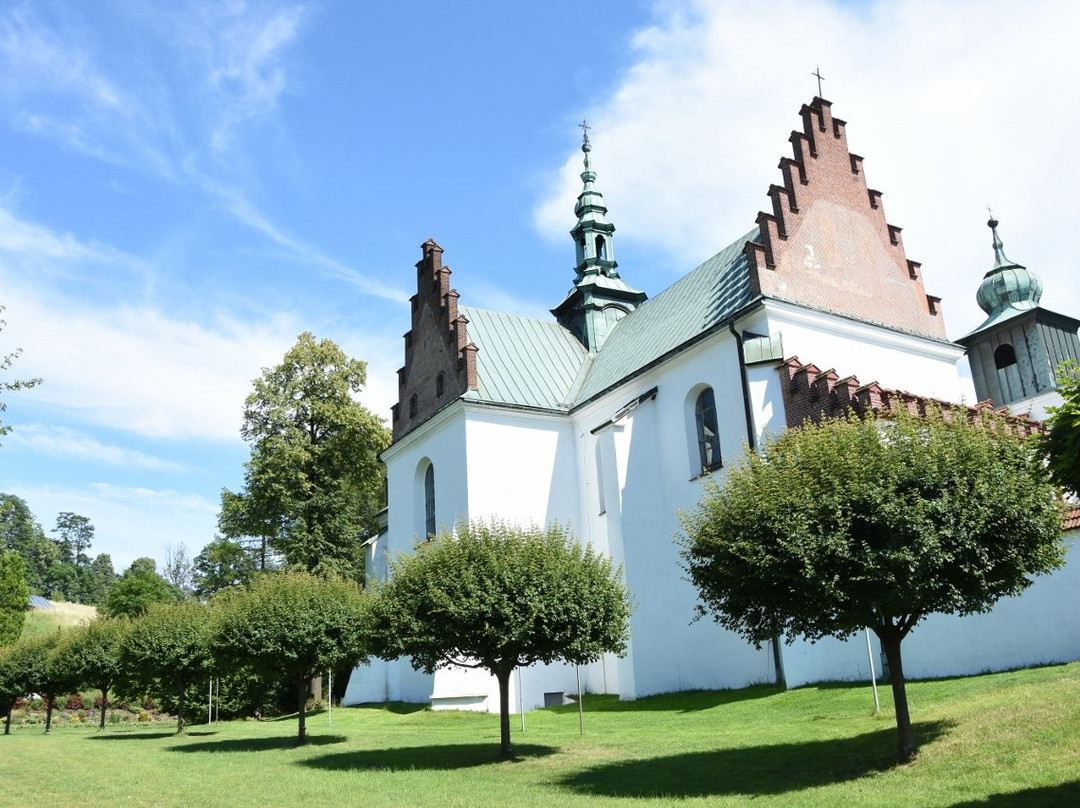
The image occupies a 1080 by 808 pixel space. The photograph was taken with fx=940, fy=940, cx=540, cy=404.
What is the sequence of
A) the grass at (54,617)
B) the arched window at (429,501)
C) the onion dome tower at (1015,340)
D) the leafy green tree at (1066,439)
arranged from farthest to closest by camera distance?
the grass at (54,617) < the onion dome tower at (1015,340) < the arched window at (429,501) < the leafy green tree at (1066,439)

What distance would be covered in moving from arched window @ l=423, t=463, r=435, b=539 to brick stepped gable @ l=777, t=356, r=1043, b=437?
16.2 metres

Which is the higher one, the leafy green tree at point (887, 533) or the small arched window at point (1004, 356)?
the small arched window at point (1004, 356)

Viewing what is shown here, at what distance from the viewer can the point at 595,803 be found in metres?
12.5

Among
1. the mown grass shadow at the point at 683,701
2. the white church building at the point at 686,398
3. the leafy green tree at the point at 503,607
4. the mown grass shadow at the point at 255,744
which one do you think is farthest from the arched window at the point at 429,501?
the leafy green tree at the point at 503,607

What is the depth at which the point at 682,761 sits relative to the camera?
50.0 feet

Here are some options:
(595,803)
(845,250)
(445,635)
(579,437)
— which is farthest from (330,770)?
(845,250)

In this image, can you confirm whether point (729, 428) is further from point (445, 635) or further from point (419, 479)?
point (419, 479)

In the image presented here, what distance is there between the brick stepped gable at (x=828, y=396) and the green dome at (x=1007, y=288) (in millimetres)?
20723

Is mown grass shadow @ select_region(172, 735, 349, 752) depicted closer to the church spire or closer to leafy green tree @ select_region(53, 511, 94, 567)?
the church spire

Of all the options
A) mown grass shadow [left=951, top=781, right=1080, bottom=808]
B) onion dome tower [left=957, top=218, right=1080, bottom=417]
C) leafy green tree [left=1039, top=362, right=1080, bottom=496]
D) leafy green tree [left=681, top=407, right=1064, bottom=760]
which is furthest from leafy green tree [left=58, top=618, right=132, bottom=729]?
onion dome tower [left=957, top=218, right=1080, bottom=417]

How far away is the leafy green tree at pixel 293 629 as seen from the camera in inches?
864

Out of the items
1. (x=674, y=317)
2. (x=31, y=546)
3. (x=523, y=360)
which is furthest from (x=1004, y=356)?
(x=31, y=546)

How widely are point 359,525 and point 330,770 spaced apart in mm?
28430

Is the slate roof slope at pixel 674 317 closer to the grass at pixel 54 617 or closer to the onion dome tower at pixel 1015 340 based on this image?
the onion dome tower at pixel 1015 340
